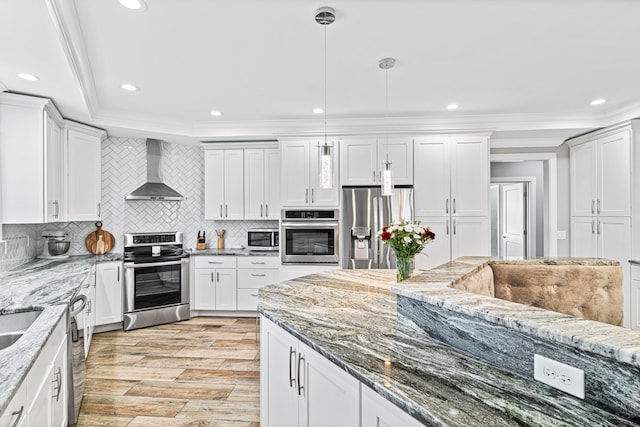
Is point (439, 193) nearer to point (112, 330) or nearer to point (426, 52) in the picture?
point (426, 52)

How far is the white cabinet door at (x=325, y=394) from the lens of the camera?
1.25 metres

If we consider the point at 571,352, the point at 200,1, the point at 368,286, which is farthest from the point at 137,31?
the point at 571,352

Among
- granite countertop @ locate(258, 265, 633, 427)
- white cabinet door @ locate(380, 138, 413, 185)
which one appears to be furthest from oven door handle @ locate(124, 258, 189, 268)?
granite countertop @ locate(258, 265, 633, 427)

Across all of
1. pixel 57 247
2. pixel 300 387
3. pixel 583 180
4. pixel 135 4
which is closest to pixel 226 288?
pixel 57 247

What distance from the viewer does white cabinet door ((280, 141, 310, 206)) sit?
4480mm

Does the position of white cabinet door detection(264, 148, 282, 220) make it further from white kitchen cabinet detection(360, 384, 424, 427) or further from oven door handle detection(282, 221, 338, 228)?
white kitchen cabinet detection(360, 384, 424, 427)

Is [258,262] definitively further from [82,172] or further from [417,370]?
[417,370]

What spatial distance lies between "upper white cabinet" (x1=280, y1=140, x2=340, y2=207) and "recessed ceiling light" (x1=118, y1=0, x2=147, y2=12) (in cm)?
255

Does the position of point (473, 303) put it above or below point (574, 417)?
above

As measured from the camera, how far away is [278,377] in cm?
178

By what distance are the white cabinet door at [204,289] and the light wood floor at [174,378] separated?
1.38 ft

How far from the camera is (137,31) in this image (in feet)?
7.51

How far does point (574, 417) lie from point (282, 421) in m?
1.27

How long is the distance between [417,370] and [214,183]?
4220 mm
